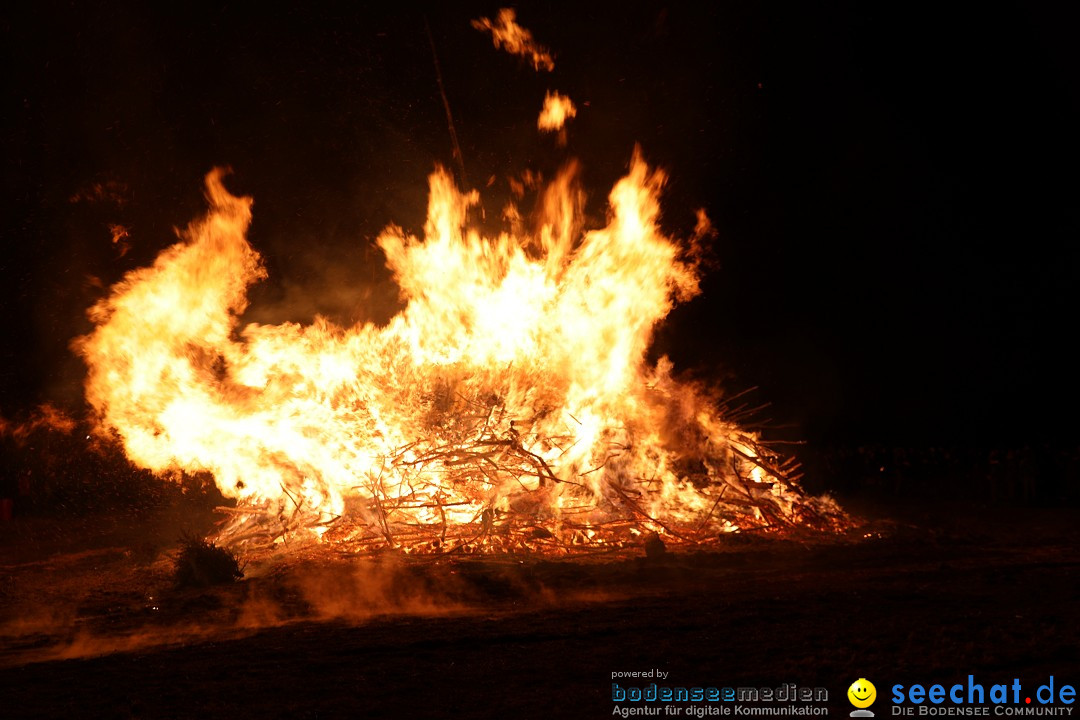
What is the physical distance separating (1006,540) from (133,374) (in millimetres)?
10994

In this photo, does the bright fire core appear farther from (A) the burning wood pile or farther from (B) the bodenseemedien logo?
(B) the bodenseemedien logo

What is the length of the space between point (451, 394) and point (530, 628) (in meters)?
5.33

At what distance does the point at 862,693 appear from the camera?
14.5 feet

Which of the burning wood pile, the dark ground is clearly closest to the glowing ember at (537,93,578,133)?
the burning wood pile

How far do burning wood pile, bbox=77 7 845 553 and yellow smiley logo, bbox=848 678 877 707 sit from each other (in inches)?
222

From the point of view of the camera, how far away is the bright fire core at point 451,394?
416 inches

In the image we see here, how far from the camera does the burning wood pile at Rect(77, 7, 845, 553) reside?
415 inches

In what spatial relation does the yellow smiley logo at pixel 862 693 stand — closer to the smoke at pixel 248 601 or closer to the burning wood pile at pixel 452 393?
the smoke at pixel 248 601

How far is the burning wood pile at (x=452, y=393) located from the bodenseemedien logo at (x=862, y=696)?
5.66m

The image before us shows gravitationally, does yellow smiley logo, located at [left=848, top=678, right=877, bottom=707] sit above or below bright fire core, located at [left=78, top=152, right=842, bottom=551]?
below

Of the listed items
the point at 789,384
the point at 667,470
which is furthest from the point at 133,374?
the point at 789,384

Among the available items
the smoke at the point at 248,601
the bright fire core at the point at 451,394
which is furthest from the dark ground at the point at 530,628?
the bright fire core at the point at 451,394

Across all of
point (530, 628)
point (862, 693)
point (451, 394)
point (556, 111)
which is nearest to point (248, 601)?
point (530, 628)

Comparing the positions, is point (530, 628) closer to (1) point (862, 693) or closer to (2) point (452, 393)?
(1) point (862, 693)
